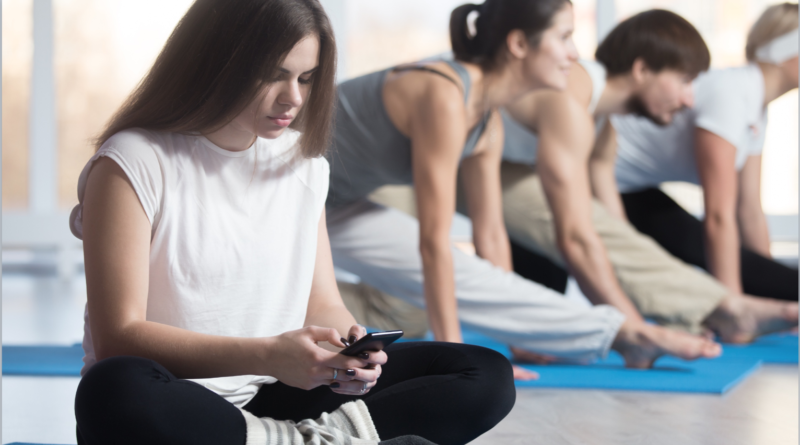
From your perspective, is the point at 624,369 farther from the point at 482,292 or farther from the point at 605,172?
the point at 605,172

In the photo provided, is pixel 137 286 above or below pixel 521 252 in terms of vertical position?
above

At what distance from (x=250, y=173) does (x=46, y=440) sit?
616mm

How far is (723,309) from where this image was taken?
224cm

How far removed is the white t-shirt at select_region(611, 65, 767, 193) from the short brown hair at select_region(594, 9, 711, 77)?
180 mm

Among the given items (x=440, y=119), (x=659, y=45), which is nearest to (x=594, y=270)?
(x=440, y=119)

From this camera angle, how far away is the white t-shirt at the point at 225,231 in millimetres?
916

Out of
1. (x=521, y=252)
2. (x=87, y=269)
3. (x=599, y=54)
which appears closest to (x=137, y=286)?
(x=87, y=269)

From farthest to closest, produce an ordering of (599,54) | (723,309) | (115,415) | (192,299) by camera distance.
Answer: (599,54)
(723,309)
(192,299)
(115,415)

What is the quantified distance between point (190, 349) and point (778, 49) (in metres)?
2.63

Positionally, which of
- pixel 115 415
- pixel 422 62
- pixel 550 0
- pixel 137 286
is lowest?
pixel 115 415

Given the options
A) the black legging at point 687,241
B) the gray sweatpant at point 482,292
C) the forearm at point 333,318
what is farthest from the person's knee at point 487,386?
the black legging at point 687,241

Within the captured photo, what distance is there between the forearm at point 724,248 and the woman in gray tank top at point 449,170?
77 centimetres

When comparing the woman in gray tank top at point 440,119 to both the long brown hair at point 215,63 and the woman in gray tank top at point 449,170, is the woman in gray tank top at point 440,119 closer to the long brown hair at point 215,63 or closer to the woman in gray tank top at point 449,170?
the woman in gray tank top at point 449,170

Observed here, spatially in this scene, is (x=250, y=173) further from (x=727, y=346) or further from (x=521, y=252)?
(x=727, y=346)
